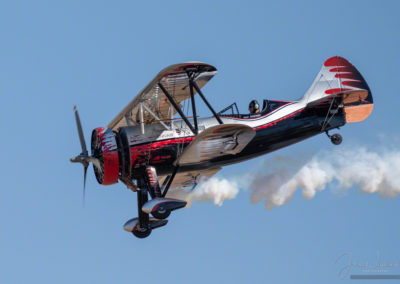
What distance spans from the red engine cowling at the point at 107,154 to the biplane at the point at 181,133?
3cm

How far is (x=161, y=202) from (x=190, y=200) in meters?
4.47

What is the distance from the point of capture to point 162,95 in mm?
26141

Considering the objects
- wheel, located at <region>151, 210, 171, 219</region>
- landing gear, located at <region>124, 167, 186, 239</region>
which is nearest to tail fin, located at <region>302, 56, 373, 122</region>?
landing gear, located at <region>124, 167, 186, 239</region>

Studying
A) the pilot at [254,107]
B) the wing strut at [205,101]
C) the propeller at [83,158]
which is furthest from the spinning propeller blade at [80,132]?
the pilot at [254,107]

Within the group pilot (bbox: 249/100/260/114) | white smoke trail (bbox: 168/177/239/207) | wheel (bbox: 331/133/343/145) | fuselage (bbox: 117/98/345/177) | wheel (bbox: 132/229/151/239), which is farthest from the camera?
white smoke trail (bbox: 168/177/239/207)

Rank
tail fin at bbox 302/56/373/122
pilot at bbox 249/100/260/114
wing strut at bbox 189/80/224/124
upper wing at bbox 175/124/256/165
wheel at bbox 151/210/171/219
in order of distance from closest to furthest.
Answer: wheel at bbox 151/210/171/219 → upper wing at bbox 175/124/256/165 → wing strut at bbox 189/80/224/124 → pilot at bbox 249/100/260/114 → tail fin at bbox 302/56/373/122

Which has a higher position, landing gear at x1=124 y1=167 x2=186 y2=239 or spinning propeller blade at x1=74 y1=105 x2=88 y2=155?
spinning propeller blade at x1=74 y1=105 x2=88 y2=155

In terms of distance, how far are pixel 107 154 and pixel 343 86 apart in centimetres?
781

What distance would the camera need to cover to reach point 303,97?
27.8 metres

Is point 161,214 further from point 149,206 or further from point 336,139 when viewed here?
point 336,139

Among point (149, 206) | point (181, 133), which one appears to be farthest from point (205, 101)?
point (149, 206)

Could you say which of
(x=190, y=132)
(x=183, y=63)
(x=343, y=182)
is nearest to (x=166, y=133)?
(x=190, y=132)

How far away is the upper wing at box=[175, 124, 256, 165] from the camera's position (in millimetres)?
24375

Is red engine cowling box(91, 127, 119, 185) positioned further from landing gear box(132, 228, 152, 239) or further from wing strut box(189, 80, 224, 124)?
wing strut box(189, 80, 224, 124)
